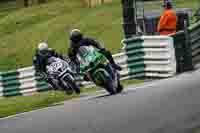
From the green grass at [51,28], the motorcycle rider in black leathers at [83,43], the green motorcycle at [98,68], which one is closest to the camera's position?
the green motorcycle at [98,68]

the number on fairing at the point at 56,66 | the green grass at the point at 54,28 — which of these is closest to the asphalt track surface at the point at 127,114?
the number on fairing at the point at 56,66

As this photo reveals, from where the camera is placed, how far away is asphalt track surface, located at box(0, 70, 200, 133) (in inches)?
394

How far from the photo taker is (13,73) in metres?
22.7

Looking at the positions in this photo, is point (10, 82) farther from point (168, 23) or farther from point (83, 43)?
point (83, 43)

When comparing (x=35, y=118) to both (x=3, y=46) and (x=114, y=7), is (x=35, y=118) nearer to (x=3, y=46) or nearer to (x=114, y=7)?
(x=3, y=46)

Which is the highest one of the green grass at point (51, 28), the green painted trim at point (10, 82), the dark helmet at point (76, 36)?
the dark helmet at point (76, 36)

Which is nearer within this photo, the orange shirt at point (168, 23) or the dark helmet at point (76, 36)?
the dark helmet at point (76, 36)

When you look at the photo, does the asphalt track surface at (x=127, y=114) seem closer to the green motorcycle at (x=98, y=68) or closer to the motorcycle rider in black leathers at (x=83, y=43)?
the green motorcycle at (x=98, y=68)

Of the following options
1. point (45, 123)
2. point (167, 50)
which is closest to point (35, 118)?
point (45, 123)

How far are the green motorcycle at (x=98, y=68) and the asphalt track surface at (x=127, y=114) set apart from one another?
704 mm

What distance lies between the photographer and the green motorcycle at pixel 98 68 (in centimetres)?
1541

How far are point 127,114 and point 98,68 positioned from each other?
440 centimetres

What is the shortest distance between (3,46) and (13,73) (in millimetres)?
16137

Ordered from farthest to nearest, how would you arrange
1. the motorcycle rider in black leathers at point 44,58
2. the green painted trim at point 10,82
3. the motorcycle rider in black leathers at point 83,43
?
the green painted trim at point 10,82 < the motorcycle rider in black leathers at point 44,58 < the motorcycle rider in black leathers at point 83,43
